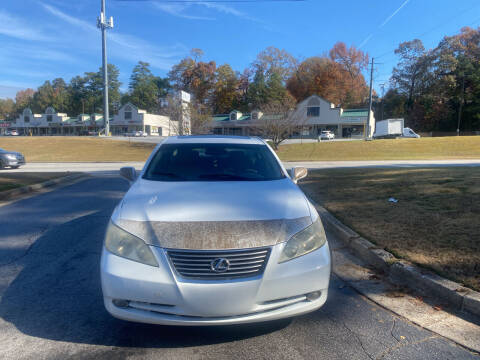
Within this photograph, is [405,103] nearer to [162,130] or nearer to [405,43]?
[405,43]

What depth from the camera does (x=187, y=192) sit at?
3289 millimetres

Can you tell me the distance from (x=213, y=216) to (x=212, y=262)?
0.41 metres

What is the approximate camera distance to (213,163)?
421cm

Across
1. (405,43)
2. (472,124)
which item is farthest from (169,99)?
(472,124)

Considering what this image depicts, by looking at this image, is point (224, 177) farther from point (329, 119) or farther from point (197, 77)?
point (197, 77)

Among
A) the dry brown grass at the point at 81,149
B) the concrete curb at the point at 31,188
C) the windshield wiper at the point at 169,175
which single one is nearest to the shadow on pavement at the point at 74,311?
the windshield wiper at the point at 169,175

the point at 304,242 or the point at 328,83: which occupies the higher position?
the point at 328,83

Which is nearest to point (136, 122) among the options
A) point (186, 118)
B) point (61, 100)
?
point (186, 118)

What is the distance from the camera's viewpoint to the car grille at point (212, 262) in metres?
2.50

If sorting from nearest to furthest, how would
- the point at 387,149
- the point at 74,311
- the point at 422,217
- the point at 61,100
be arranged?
the point at 74,311, the point at 422,217, the point at 387,149, the point at 61,100

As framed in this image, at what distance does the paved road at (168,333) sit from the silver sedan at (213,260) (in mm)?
294

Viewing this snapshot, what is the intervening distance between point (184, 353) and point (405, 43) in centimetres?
7684

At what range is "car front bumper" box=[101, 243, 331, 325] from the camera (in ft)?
8.06

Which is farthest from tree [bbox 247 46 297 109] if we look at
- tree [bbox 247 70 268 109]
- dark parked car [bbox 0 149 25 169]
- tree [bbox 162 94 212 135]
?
dark parked car [bbox 0 149 25 169]
